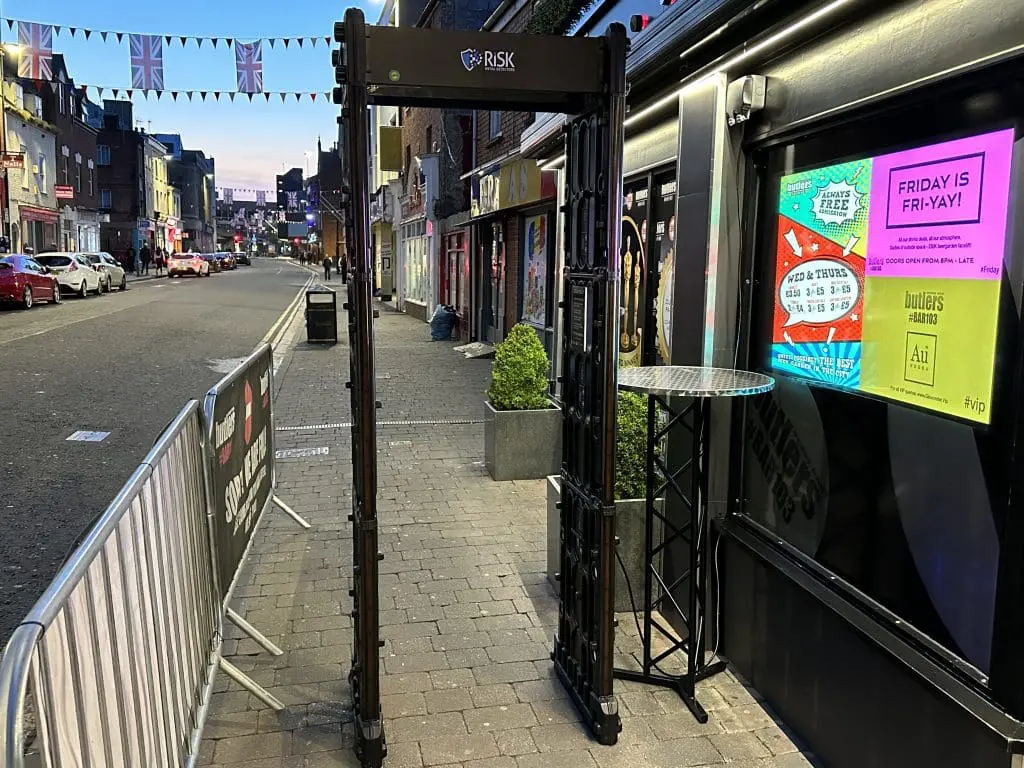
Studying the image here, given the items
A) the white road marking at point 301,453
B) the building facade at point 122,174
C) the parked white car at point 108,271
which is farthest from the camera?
the building facade at point 122,174

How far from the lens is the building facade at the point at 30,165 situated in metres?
36.8

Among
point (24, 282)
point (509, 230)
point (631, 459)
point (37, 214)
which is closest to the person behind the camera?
point (631, 459)

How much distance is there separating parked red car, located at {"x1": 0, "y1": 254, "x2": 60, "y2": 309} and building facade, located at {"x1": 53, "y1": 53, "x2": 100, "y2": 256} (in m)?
19.6

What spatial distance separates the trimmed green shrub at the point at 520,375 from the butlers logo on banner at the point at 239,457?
2.37m

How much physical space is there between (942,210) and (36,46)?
2052cm

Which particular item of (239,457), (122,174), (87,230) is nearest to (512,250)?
(239,457)

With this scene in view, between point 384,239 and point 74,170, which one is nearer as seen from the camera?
point 384,239

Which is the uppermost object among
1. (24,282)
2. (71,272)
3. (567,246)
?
(567,246)

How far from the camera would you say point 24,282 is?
23.6 m

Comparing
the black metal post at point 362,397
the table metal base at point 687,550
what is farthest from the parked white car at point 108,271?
the black metal post at point 362,397

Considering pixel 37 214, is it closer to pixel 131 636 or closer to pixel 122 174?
pixel 122 174

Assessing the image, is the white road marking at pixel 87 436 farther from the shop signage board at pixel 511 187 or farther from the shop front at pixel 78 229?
the shop front at pixel 78 229

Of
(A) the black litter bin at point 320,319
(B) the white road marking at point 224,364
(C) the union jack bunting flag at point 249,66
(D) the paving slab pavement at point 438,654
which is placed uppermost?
(C) the union jack bunting flag at point 249,66

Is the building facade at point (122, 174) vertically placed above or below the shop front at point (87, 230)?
above
